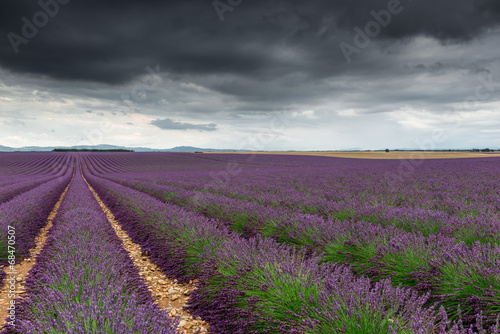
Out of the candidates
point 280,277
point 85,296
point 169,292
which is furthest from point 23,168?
point 280,277

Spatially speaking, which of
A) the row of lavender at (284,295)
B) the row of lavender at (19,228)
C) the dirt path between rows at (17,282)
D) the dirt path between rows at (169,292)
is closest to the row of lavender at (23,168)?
the row of lavender at (19,228)

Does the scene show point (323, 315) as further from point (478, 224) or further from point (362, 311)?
point (478, 224)

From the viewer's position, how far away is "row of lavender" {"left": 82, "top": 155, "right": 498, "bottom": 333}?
185 centimetres

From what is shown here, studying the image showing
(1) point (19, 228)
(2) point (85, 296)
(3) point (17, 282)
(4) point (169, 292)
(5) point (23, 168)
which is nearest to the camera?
(2) point (85, 296)

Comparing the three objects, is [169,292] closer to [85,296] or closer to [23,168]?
[85,296]

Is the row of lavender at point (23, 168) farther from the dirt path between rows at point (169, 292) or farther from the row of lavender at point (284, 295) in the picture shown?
the row of lavender at point (284, 295)

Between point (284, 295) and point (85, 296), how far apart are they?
1.78 metres

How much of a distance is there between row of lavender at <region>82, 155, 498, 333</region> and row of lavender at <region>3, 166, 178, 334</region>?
697 millimetres

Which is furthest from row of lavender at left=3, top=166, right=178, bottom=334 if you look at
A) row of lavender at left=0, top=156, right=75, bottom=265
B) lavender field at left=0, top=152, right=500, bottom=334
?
row of lavender at left=0, top=156, right=75, bottom=265

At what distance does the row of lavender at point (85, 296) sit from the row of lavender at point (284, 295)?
2.29 feet

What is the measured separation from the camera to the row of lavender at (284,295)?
6.08ft

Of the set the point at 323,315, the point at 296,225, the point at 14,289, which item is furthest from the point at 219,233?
the point at 14,289

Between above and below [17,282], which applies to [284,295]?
above

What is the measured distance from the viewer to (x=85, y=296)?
2.22 m
